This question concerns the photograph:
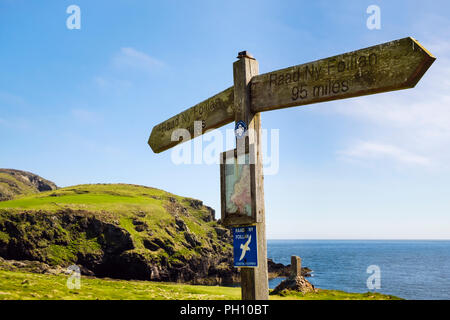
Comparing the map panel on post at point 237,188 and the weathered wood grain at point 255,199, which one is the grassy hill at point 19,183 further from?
the weathered wood grain at point 255,199

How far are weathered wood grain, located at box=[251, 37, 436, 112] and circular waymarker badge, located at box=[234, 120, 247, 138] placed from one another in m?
0.24

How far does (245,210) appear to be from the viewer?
3777mm

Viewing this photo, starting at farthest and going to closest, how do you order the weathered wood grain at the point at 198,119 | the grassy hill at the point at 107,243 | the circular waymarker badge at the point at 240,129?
the grassy hill at the point at 107,243 → the weathered wood grain at the point at 198,119 → the circular waymarker badge at the point at 240,129

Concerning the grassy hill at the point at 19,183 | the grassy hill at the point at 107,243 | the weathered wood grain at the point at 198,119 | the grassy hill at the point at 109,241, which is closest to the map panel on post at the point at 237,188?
the weathered wood grain at the point at 198,119

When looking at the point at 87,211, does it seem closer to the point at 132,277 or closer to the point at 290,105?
the point at 132,277

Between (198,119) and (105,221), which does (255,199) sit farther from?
(105,221)

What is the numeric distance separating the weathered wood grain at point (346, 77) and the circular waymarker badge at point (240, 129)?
0.24 meters

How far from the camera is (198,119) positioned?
4.96 metres

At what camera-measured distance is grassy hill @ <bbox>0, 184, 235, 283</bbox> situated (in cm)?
6222

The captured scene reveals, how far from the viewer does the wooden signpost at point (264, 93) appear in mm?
3250

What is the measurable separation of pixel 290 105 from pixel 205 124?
138 cm

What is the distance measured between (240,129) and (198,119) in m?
1.12

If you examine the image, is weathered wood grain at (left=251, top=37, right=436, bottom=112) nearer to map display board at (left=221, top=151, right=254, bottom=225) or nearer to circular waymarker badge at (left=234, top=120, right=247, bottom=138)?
circular waymarker badge at (left=234, top=120, right=247, bottom=138)

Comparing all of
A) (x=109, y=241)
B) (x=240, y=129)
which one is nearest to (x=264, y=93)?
(x=240, y=129)
